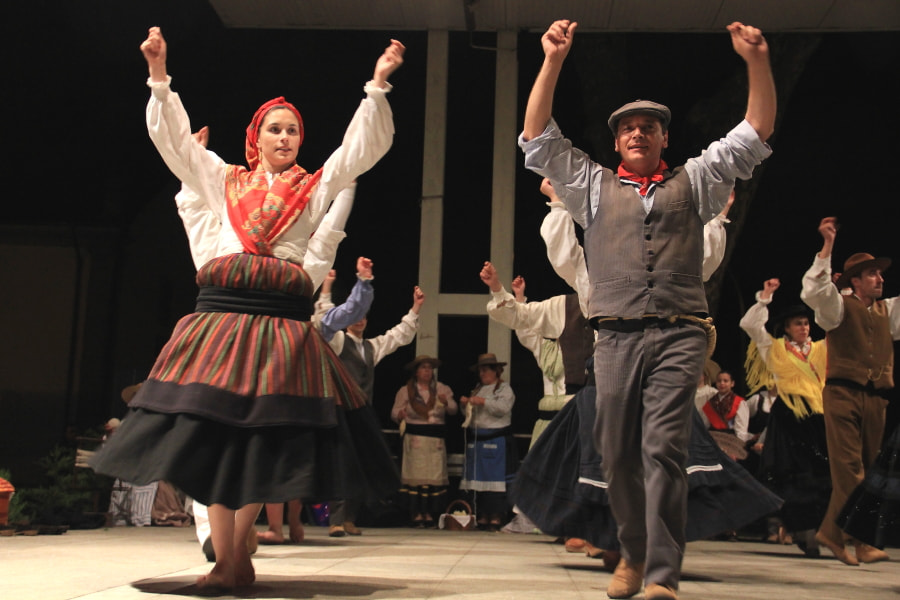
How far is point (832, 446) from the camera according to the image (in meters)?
4.73

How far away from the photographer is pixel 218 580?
2.43m

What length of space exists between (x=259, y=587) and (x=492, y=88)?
7.13 meters

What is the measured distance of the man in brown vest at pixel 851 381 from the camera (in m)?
4.64


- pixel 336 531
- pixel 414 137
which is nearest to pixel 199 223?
pixel 336 531

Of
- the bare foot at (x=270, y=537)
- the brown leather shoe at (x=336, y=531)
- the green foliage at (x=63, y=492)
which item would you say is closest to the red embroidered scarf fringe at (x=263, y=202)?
the bare foot at (x=270, y=537)

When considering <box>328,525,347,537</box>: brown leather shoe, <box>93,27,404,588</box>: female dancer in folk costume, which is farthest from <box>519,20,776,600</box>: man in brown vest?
<box>328,525,347,537</box>: brown leather shoe

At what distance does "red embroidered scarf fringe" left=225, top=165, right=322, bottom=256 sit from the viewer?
2.71m

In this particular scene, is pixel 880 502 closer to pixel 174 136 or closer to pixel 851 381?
pixel 851 381

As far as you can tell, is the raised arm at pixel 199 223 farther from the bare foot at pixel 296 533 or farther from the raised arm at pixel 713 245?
the bare foot at pixel 296 533

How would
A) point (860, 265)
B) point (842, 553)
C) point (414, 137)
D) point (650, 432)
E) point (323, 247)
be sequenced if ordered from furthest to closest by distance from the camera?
point (414, 137) < point (860, 265) < point (842, 553) < point (323, 247) < point (650, 432)

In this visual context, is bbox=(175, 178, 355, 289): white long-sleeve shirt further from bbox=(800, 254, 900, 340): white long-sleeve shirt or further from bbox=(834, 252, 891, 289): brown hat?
bbox=(834, 252, 891, 289): brown hat

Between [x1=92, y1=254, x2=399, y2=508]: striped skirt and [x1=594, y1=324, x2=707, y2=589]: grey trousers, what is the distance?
663 millimetres

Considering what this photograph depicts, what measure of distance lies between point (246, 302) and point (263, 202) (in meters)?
0.36

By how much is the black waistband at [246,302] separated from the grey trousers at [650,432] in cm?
94
